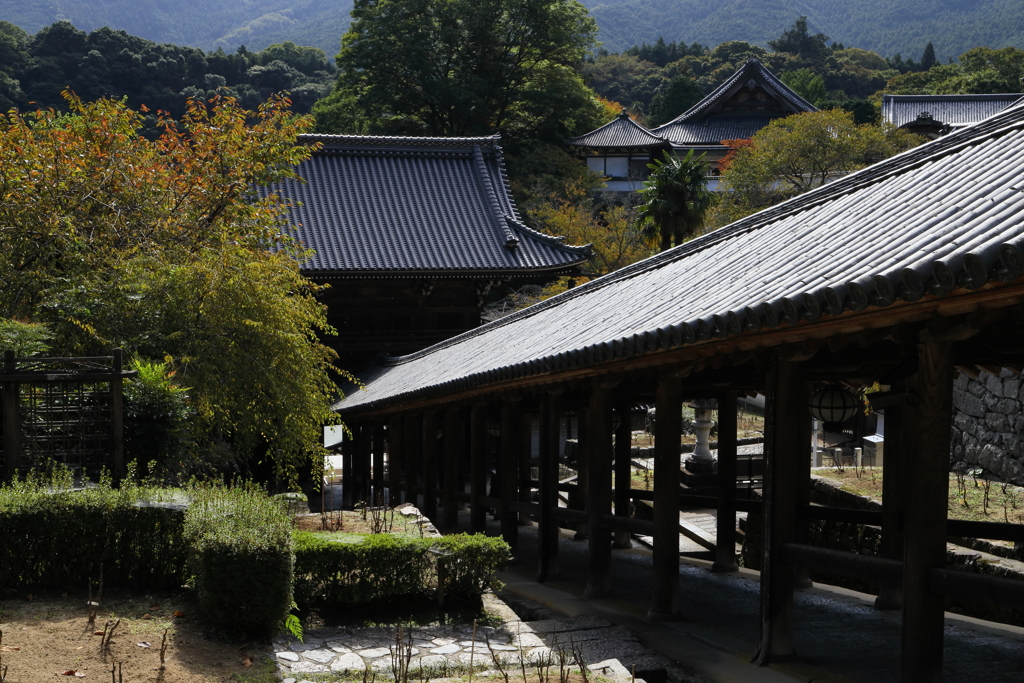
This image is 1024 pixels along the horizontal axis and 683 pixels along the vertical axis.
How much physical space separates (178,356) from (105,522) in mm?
4919

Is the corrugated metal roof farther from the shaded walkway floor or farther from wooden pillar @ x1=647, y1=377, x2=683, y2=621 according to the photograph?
wooden pillar @ x1=647, y1=377, x2=683, y2=621

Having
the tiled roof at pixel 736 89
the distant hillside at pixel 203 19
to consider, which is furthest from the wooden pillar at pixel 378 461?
the distant hillside at pixel 203 19

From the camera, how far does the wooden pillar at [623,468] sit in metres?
13.4

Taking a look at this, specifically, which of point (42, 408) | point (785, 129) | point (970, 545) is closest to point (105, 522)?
point (42, 408)

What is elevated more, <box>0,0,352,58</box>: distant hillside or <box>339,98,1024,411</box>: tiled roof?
<box>0,0,352,58</box>: distant hillside

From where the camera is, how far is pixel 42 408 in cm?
949

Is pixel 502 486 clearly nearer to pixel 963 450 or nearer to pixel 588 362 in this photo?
pixel 588 362

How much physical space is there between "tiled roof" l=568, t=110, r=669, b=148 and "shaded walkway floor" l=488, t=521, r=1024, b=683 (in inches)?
1555

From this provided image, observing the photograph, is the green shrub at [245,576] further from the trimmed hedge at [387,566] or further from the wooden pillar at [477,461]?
the wooden pillar at [477,461]

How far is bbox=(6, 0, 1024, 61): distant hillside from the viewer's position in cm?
11981

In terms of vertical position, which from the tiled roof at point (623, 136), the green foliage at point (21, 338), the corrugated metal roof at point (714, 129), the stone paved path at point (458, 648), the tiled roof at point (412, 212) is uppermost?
the corrugated metal roof at point (714, 129)

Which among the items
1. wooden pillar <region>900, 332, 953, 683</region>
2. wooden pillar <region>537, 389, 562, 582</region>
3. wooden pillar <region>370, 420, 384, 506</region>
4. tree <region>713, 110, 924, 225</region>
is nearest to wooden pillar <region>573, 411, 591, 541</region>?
wooden pillar <region>537, 389, 562, 582</region>

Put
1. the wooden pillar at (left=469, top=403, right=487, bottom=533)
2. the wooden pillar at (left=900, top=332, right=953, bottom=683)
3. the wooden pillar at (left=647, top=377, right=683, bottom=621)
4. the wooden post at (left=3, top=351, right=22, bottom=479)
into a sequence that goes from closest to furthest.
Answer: the wooden pillar at (left=900, top=332, right=953, bottom=683), the wooden pillar at (left=647, top=377, right=683, bottom=621), the wooden post at (left=3, top=351, right=22, bottom=479), the wooden pillar at (left=469, top=403, right=487, bottom=533)

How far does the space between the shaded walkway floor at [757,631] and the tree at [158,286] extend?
4142mm
